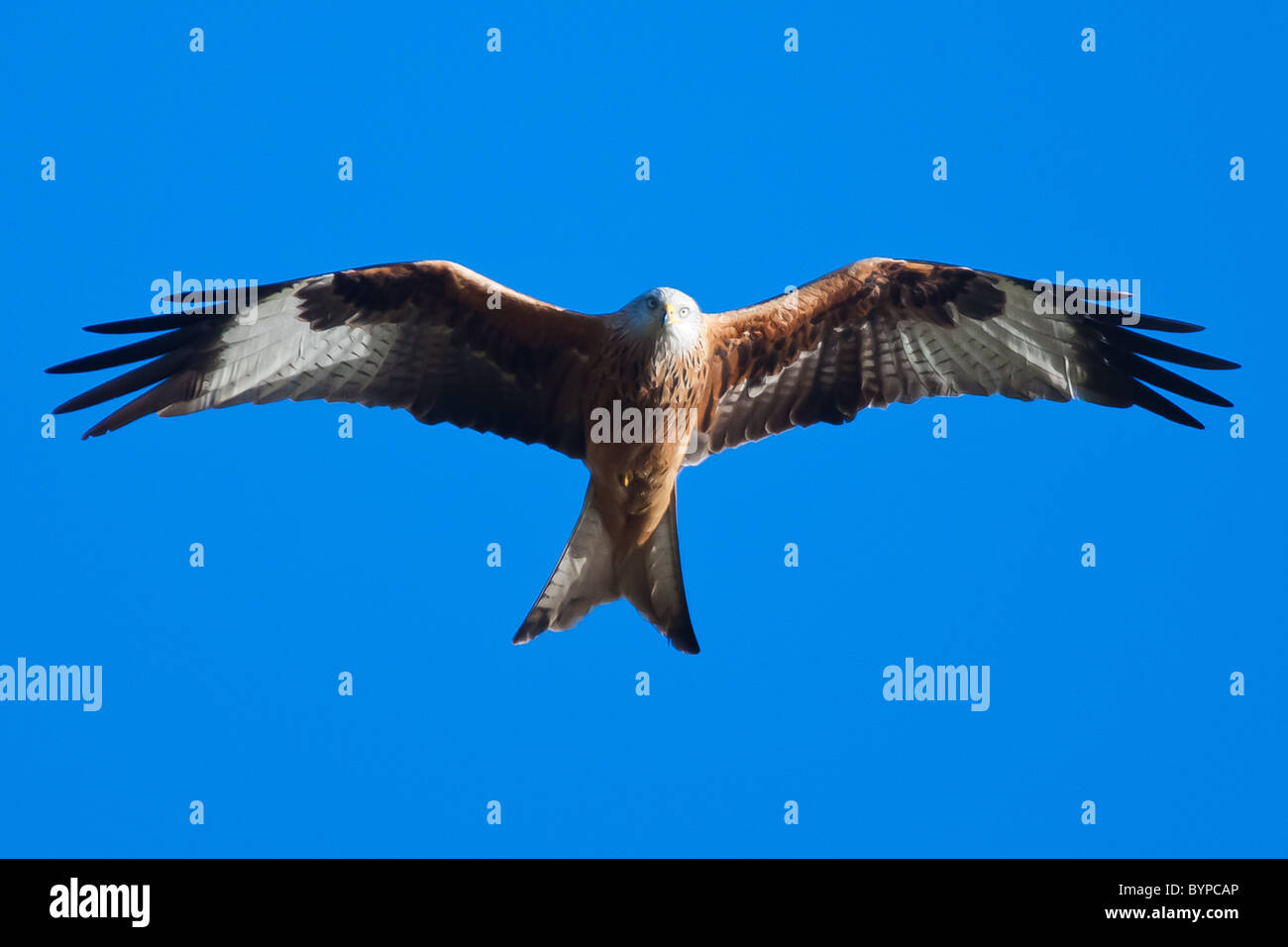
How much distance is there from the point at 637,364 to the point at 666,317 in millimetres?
337

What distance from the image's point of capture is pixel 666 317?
835cm

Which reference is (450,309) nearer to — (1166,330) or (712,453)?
(712,453)

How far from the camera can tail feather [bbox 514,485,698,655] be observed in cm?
893

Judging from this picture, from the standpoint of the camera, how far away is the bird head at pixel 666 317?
27.5 ft

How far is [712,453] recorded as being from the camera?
936 centimetres

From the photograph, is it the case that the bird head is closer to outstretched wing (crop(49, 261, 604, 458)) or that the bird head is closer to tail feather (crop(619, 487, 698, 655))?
outstretched wing (crop(49, 261, 604, 458))

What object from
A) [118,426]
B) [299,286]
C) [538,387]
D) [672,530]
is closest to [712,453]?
[672,530]

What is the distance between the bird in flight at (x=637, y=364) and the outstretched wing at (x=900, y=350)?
0.01m

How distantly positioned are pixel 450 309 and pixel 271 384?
3.81ft

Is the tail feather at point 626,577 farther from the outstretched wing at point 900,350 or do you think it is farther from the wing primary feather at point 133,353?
the wing primary feather at point 133,353

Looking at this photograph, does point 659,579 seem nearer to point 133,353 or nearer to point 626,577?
point 626,577

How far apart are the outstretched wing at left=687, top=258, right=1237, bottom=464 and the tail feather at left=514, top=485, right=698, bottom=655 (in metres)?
0.72

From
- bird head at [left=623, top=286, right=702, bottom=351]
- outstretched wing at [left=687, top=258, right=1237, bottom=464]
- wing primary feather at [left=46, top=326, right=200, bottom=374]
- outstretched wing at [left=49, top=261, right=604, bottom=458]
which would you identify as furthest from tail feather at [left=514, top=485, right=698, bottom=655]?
wing primary feather at [left=46, top=326, right=200, bottom=374]
